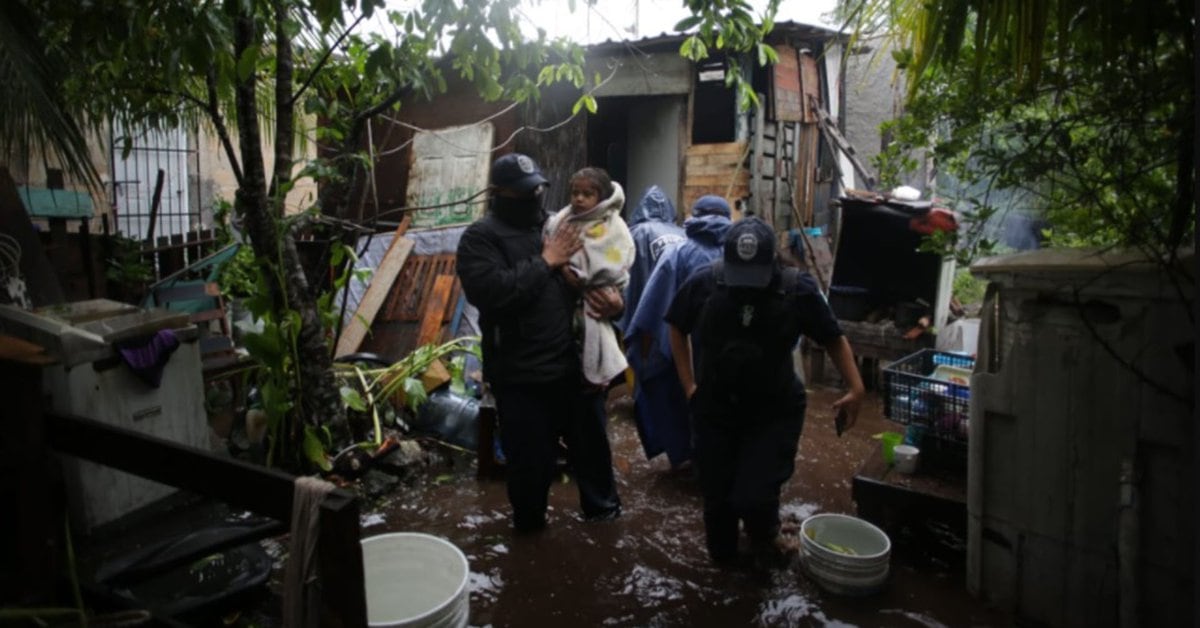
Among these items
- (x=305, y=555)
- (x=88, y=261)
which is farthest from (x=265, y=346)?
(x=305, y=555)

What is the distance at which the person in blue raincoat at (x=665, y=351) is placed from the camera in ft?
16.0

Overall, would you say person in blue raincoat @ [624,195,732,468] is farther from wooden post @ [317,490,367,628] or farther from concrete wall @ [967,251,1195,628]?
wooden post @ [317,490,367,628]

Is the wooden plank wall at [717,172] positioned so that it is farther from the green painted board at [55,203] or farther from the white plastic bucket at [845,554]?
the green painted board at [55,203]

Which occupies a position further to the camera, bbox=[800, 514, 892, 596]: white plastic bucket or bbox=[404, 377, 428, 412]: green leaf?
bbox=[404, 377, 428, 412]: green leaf

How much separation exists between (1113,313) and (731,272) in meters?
1.53

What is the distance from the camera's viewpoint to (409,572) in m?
3.03

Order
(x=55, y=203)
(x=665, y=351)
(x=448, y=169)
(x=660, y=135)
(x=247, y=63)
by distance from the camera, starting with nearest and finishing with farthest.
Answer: (x=247, y=63)
(x=665, y=351)
(x=55, y=203)
(x=448, y=169)
(x=660, y=135)

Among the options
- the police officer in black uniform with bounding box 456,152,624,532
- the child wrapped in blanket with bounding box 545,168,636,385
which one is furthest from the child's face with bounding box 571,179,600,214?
the police officer in black uniform with bounding box 456,152,624,532

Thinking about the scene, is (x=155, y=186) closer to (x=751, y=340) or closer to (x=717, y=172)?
(x=717, y=172)

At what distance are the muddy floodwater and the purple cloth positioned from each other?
1.44m

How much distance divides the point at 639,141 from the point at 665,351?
6.92 meters

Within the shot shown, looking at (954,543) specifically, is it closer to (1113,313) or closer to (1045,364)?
(1045,364)

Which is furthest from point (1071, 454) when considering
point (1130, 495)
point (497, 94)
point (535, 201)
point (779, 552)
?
point (497, 94)

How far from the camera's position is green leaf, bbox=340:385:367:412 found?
5250mm
